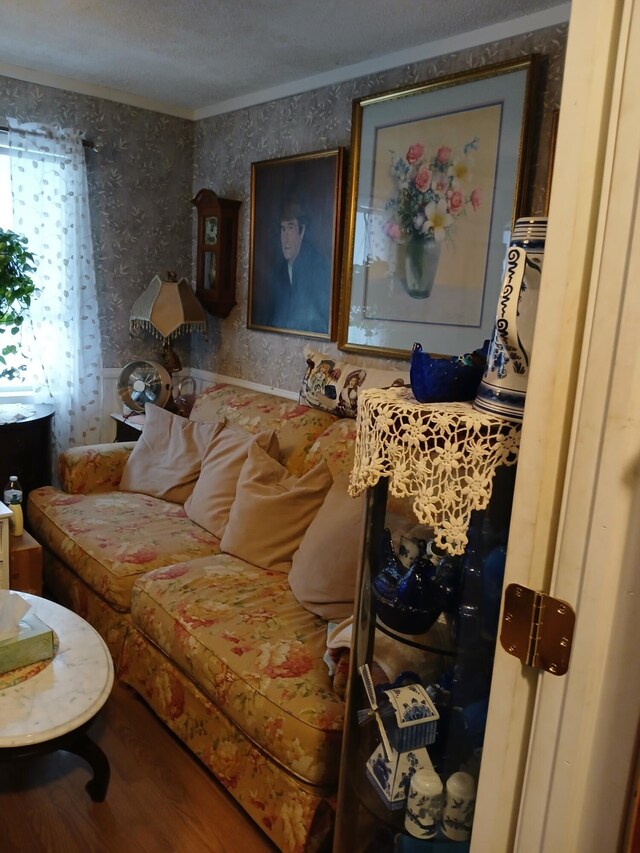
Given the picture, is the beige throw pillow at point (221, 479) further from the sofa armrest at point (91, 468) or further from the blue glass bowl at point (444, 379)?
the blue glass bowl at point (444, 379)

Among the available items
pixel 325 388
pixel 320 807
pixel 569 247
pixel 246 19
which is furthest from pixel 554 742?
pixel 246 19

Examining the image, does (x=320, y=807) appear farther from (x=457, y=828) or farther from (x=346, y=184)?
(x=346, y=184)

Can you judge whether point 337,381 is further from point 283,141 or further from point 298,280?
point 283,141

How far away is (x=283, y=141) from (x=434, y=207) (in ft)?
3.54

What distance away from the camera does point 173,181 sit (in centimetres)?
383

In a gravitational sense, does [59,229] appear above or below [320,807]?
above

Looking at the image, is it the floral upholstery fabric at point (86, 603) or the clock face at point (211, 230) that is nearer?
the floral upholstery fabric at point (86, 603)

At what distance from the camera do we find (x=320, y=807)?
1595 millimetres

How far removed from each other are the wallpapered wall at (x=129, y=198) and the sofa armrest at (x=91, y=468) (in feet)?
2.58

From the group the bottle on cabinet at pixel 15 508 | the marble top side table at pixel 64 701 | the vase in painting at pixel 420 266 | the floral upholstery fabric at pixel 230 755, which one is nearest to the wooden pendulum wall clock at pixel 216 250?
the vase in painting at pixel 420 266

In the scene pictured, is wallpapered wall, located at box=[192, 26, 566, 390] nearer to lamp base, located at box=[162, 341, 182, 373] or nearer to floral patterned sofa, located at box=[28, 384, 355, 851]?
lamp base, located at box=[162, 341, 182, 373]

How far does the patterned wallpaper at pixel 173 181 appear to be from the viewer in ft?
10.6

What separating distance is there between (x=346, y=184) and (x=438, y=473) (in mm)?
2280

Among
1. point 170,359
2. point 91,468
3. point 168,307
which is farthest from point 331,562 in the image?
point 170,359
